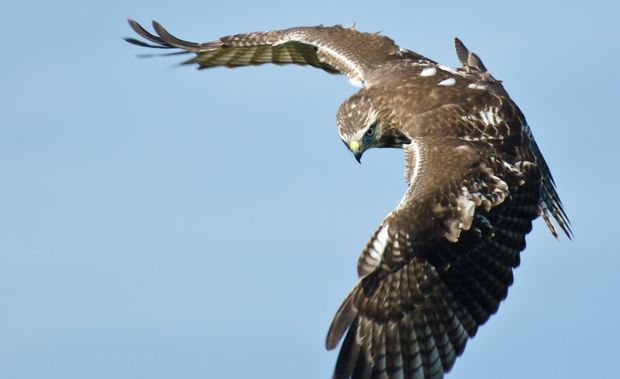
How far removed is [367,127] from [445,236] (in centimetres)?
189

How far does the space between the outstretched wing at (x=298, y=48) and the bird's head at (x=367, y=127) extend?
0.91m

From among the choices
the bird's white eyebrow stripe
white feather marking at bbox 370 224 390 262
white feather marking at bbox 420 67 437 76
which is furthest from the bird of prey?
the bird's white eyebrow stripe

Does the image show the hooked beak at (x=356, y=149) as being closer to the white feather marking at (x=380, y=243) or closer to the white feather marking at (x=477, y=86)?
the white feather marking at (x=477, y=86)

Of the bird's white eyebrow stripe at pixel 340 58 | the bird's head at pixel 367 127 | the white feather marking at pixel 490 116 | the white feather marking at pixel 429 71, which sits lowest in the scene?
the white feather marking at pixel 490 116

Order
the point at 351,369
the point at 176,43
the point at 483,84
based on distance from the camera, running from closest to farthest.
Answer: the point at 351,369 → the point at 483,84 → the point at 176,43

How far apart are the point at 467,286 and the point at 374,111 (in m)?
2.18

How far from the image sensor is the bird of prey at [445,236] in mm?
13492

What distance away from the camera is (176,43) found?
56.7 feet

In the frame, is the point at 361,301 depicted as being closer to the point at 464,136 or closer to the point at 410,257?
the point at 410,257

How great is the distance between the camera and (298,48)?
17.1 meters

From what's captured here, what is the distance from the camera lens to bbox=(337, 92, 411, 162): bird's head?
15070mm

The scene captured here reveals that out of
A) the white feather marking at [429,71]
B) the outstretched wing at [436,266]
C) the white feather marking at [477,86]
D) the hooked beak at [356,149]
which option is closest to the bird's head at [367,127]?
the hooked beak at [356,149]

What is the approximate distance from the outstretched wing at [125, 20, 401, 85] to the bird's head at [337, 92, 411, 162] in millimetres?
910

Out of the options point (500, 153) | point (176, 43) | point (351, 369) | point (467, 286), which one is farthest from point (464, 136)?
point (176, 43)
